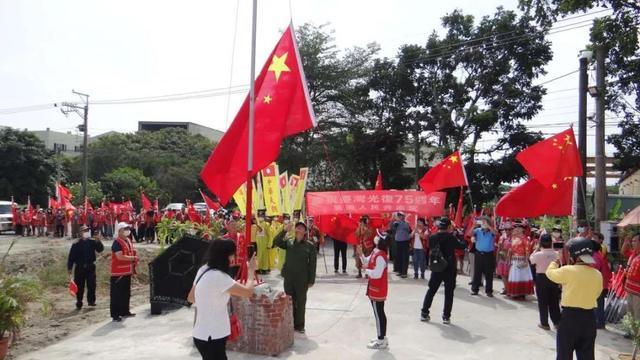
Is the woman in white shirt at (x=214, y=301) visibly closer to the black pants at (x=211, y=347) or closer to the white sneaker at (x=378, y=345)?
the black pants at (x=211, y=347)

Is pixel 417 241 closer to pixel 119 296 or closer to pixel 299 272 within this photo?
pixel 299 272

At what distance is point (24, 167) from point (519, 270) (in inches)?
1706

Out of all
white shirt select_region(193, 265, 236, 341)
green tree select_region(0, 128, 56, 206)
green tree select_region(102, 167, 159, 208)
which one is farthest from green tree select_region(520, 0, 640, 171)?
green tree select_region(0, 128, 56, 206)

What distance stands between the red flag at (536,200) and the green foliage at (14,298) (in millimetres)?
8647

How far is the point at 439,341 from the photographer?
787 centimetres

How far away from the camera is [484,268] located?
11.4 metres

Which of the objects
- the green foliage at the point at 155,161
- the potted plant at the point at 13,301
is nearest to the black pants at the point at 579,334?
the potted plant at the point at 13,301

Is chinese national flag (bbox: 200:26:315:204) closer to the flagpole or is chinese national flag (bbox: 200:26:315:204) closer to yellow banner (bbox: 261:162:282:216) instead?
the flagpole

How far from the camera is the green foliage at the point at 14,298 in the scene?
6418 mm

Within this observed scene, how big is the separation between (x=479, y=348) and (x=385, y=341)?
138 centimetres

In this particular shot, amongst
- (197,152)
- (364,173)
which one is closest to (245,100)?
(364,173)

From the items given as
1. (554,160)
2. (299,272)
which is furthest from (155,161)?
(299,272)

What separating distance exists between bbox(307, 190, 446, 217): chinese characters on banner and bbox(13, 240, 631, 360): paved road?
339 cm

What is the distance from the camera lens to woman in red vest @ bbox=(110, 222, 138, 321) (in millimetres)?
9250
